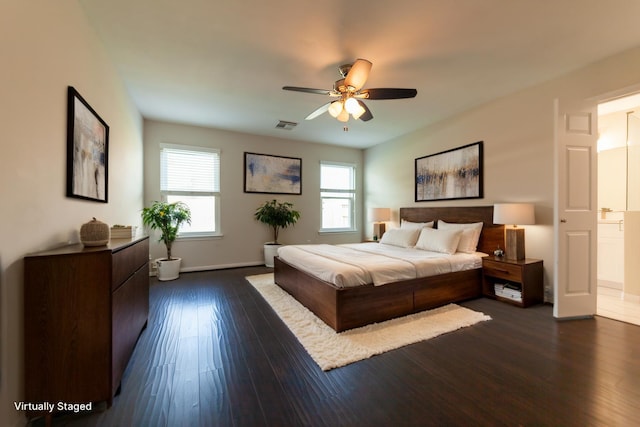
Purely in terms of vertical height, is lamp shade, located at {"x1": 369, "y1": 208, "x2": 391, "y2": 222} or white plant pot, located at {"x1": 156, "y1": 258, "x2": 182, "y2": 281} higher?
lamp shade, located at {"x1": 369, "y1": 208, "x2": 391, "y2": 222}

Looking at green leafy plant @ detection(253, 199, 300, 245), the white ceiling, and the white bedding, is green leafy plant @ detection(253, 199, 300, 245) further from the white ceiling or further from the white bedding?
the white ceiling

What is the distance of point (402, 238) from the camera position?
446cm

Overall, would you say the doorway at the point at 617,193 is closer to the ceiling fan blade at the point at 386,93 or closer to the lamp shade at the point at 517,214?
the lamp shade at the point at 517,214

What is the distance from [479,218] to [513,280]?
1070mm

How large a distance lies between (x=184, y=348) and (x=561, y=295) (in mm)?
3847

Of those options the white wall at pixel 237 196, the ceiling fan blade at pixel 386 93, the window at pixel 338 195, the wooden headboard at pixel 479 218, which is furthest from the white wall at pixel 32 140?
the wooden headboard at pixel 479 218

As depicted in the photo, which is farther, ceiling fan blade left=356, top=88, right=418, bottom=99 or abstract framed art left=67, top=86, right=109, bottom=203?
ceiling fan blade left=356, top=88, right=418, bottom=99

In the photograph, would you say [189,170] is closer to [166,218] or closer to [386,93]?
[166,218]

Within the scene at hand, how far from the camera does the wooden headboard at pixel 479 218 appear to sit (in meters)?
3.72

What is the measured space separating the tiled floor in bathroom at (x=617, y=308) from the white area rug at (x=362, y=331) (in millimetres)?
1455

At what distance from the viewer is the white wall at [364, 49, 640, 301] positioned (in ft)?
9.05

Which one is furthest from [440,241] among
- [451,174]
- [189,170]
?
[189,170]

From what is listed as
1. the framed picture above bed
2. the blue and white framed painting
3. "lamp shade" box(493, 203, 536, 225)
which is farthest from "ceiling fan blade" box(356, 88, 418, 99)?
the blue and white framed painting

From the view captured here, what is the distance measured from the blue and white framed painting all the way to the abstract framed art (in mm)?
2869
